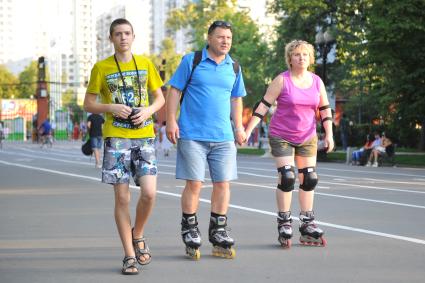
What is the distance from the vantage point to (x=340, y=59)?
39656mm

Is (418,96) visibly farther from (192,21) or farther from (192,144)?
(192,21)

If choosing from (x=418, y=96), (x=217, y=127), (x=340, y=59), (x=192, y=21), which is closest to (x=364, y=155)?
(x=418, y=96)

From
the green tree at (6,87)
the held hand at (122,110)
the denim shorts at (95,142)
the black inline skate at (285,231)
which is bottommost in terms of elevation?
the black inline skate at (285,231)

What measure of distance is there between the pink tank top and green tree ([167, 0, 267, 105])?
51810 mm

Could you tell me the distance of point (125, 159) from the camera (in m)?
6.66

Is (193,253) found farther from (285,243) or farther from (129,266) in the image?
(285,243)

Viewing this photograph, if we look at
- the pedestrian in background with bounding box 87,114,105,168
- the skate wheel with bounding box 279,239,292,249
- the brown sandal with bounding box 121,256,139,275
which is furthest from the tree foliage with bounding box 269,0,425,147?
the brown sandal with bounding box 121,256,139,275

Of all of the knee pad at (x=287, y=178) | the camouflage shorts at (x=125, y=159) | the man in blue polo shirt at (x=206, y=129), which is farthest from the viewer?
the knee pad at (x=287, y=178)

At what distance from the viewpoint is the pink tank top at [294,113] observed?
8.01 meters

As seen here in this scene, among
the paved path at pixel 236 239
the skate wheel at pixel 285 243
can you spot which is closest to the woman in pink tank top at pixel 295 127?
the skate wheel at pixel 285 243

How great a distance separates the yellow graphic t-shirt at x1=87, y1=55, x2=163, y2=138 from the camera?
21.9 feet

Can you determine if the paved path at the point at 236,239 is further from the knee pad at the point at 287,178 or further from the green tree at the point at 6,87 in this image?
the green tree at the point at 6,87

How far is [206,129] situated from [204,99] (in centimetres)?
25

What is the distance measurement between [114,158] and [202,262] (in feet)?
3.67
